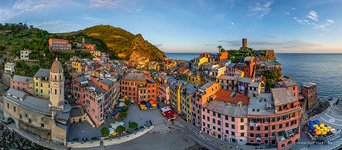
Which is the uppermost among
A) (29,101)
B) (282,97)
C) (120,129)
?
(282,97)

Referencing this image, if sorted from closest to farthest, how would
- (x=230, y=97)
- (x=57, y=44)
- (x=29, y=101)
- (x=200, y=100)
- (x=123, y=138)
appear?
(x=123, y=138) → (x=200, y=100) → (x=230, y=97) → (x=29, y=101) → (x=57, y=44)

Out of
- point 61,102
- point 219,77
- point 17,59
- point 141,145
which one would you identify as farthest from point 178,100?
point 17,59

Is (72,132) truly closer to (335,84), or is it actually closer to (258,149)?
(258,149)

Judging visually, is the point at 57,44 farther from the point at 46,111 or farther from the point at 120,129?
the point at 120,129

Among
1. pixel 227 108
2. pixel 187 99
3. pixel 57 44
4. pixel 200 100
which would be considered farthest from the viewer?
pixel 57 44

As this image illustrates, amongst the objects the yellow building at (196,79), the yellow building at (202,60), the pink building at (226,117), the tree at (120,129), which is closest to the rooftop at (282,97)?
the pink building at (226,117)

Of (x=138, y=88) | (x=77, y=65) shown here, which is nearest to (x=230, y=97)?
(x=138, y=88)
